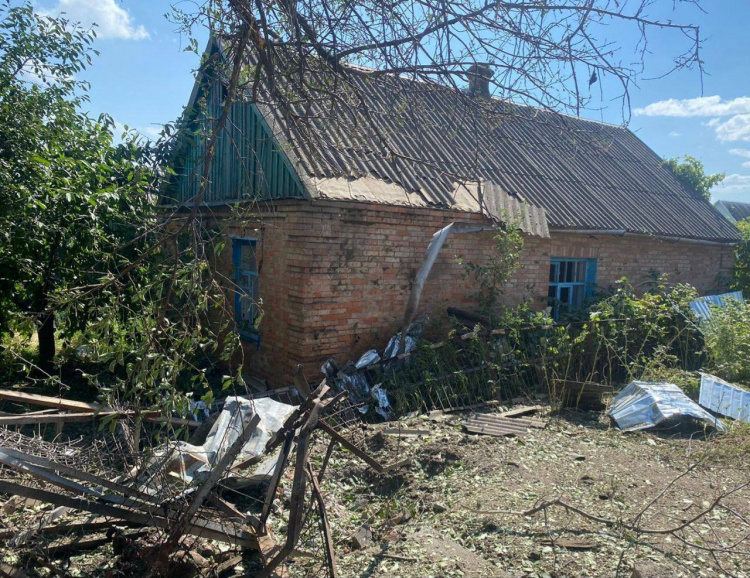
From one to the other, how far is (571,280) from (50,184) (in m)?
8.85

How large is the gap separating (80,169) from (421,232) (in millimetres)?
4626

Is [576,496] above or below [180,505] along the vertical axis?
below

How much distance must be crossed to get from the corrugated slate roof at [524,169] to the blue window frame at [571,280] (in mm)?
851

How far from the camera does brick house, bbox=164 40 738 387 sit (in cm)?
682

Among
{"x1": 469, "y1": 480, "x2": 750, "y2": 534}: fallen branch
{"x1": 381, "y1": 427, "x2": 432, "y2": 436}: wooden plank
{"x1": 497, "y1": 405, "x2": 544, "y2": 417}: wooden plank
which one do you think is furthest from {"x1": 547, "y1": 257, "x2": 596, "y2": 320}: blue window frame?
{"x1": 469, "y1": 480, "x2": 750, "y2": 534}: fallen branch

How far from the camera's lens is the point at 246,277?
845cm

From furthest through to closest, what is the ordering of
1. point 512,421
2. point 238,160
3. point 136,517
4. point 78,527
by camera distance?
point 238,160 < point 512,421 < point 78,527 < point 136,517

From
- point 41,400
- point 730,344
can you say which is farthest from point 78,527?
point 730,344

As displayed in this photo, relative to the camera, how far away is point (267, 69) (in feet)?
11.6

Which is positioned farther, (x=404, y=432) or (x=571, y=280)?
(x=571, y=280)

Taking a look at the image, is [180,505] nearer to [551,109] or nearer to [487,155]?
[551,109]

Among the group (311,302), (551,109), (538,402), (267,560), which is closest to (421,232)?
(311,302)

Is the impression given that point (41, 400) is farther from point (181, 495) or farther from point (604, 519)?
point (604, 519)

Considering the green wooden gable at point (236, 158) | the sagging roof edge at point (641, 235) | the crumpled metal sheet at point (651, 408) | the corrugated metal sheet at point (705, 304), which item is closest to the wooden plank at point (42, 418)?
the green wooden gable at point (236, 158)
